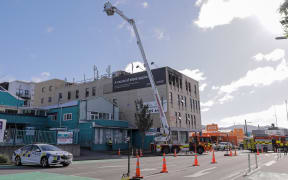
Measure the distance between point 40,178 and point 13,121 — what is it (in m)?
28.1

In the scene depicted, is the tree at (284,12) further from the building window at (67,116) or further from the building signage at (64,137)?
the building window at (67,116)

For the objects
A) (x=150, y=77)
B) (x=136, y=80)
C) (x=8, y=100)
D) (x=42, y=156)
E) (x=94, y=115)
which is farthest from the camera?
(x=136, y=80)

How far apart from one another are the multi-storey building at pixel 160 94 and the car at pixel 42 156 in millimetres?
28858

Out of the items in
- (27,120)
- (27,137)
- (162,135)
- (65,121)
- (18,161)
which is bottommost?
(18,161)

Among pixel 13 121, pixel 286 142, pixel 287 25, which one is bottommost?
pixel 286 142

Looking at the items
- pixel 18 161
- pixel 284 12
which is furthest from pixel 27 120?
Result: pixel 284 12

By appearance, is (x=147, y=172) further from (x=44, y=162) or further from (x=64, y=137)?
(x=64, y=137)

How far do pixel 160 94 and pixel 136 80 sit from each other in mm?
6168

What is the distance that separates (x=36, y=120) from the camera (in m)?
37.9

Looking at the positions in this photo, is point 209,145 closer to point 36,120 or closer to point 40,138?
point 40,138

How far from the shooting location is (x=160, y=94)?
43781 mm

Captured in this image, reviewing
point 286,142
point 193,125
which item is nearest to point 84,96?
point 193,125

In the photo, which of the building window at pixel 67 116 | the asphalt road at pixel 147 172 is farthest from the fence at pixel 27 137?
the building window at pixel 67 116

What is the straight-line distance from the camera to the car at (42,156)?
14125mm
